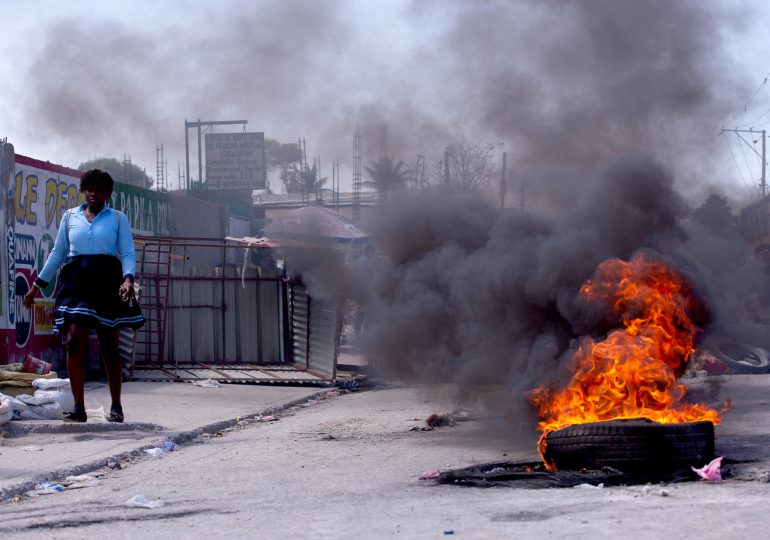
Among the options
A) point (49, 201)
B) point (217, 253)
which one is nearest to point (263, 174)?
Result: point (217, 253)

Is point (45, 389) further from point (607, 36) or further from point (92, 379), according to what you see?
point (607, 36)

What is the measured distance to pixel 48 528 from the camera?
182 inches

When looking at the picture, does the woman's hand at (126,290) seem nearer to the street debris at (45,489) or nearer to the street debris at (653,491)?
the street debris at (45,489)

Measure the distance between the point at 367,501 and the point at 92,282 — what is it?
3.67 metres

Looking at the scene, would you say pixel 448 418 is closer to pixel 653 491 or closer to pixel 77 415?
pixel 77 415

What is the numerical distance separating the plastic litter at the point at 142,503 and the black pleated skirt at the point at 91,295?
9.32ft

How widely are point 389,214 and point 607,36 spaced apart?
8.15 ft

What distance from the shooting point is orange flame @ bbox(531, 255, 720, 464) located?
6.27 metres

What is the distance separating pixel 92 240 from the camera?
7918 mm

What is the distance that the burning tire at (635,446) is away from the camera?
557 cm

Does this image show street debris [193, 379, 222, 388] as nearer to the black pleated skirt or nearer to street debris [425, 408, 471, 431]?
street debris [425, 408, 471, 431]

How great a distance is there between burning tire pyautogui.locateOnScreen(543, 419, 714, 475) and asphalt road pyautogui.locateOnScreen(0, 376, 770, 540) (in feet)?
0.87

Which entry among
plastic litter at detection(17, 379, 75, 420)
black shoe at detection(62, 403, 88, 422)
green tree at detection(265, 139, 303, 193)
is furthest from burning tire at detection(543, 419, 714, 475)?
green tree at detection(265, 139, 303, 193)

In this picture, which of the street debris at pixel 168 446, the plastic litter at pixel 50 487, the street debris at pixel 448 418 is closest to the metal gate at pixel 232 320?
the street debris at pixel 448 418
